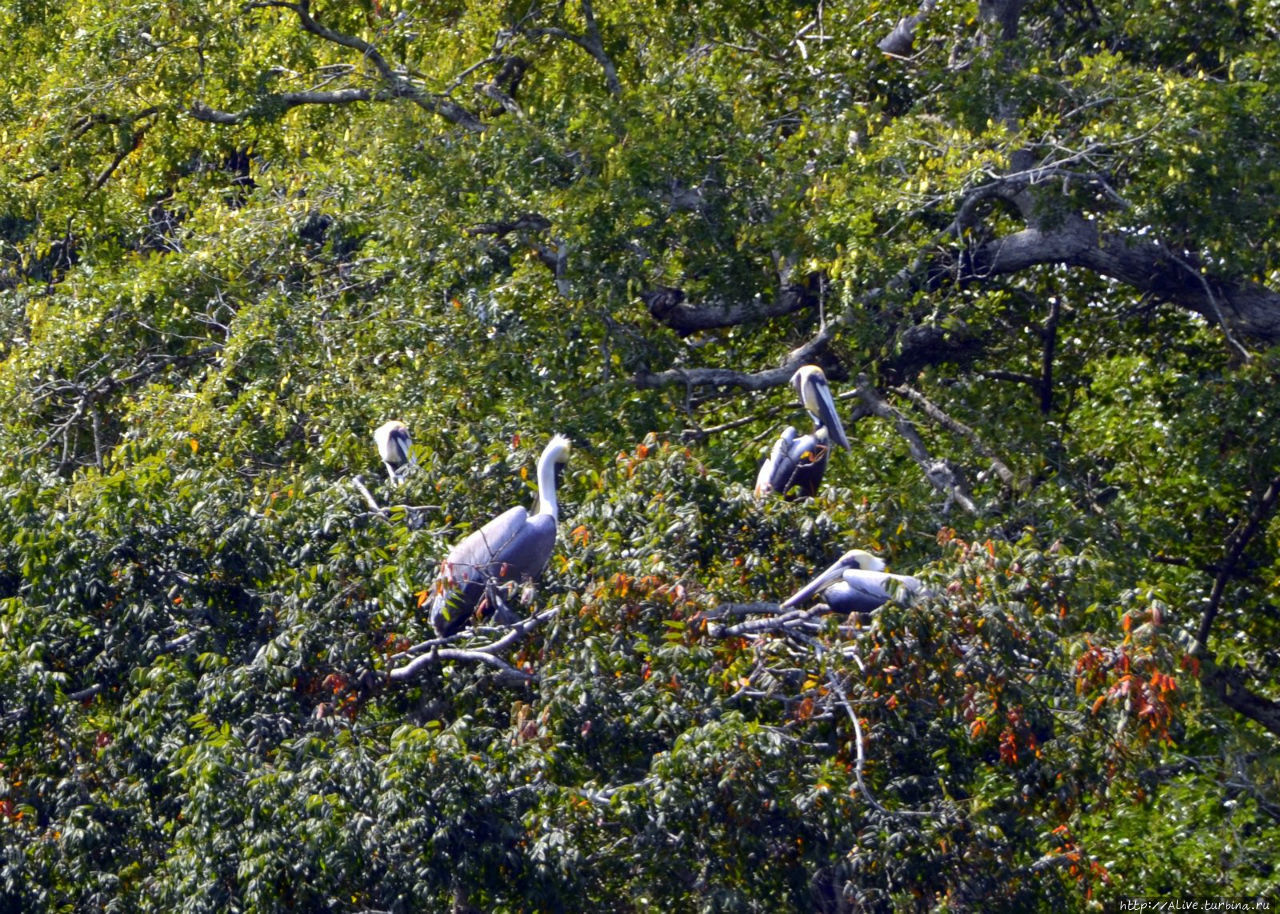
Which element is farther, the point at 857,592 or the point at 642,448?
the point at 642,448

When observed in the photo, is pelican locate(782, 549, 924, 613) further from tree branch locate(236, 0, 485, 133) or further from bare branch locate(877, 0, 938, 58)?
bare branch locate(877, 0, 938, 58)

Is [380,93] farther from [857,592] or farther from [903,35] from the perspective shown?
[857,592]

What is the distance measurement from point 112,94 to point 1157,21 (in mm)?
6267

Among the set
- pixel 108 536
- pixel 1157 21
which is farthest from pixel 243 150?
pixel 108 536

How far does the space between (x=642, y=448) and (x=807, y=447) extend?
134 centimetres

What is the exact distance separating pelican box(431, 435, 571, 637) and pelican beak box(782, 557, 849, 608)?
41.0 inches

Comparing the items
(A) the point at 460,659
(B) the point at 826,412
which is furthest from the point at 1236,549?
(A) the point at 460,659

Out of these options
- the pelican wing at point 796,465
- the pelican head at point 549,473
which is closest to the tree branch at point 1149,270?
the pelican wing at point 796,465

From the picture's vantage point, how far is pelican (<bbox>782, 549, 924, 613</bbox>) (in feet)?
19.6

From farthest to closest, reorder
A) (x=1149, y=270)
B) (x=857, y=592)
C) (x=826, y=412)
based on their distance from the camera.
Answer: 1. (x=1149, y=270)
2. (x=826, y=412)
3. (x=857, y=592)

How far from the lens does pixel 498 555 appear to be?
652 cm

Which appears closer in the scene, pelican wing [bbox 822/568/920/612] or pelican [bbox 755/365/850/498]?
pelican wing [bbox 822/568/920/612]

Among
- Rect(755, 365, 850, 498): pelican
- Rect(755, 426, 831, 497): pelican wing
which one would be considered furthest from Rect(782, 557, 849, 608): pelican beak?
Rect(755, 426, 831, 497): pelican wing

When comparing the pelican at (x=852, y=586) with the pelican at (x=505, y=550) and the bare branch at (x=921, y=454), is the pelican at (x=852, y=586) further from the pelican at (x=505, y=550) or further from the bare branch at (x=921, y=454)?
the bare branch at (x=921, y=454)
